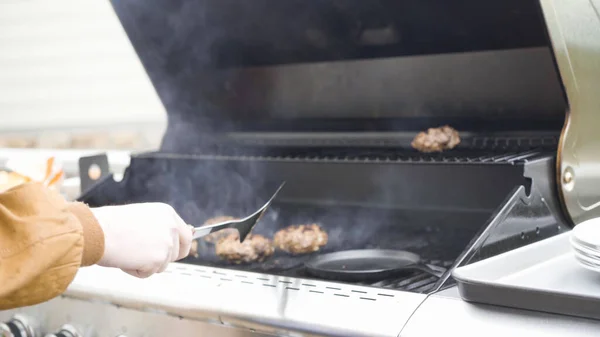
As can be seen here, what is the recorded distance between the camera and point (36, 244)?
0.91 m

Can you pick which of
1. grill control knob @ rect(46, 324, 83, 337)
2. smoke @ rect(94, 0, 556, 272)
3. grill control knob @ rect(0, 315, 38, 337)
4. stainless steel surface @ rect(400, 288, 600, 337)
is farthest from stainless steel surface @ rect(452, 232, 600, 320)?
grill control knob @ rect(0, 315, 38, 337)

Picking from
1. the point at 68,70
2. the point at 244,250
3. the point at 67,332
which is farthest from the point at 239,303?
the point at 68,70

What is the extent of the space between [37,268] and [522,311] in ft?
2.56

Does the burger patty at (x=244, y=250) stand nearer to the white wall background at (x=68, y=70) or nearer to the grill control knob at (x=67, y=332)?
the grill control knob at (x=67, y=332)

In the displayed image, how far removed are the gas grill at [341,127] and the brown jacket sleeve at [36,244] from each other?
0.44 meters

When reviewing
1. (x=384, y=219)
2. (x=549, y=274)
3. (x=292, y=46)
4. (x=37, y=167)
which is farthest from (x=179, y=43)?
(x=549, y=274)

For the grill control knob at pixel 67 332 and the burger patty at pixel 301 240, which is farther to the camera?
the burger patty at pixel 301 240

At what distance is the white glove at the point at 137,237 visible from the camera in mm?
1047

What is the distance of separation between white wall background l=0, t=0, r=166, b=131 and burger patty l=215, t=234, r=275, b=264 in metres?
1.45

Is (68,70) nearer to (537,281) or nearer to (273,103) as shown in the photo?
(273,103)

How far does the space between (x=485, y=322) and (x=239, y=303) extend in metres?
0.48

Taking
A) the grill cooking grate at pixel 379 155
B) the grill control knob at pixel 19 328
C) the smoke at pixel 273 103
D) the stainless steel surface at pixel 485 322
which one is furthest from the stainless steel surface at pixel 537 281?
the grill control knob at pixel 19 328

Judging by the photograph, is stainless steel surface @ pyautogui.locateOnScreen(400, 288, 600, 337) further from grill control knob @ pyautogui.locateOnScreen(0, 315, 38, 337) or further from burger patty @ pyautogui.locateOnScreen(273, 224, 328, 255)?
grill control knob @ pyautogui.locateOnScreen(0, 315, 38, 337)

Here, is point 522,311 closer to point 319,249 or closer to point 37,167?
point 319,249
